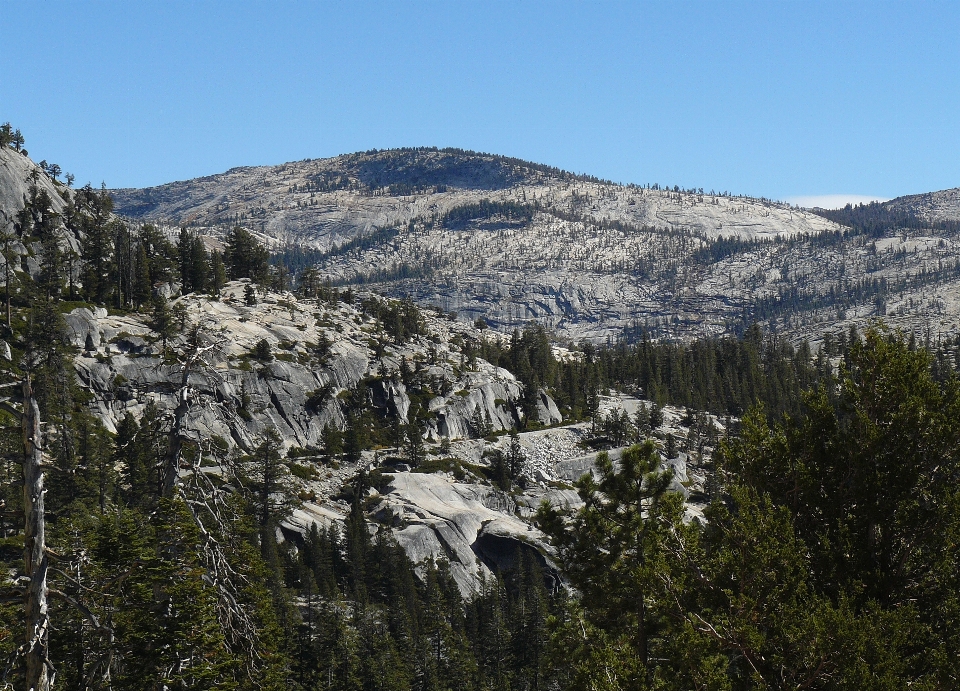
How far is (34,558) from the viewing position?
12.0m

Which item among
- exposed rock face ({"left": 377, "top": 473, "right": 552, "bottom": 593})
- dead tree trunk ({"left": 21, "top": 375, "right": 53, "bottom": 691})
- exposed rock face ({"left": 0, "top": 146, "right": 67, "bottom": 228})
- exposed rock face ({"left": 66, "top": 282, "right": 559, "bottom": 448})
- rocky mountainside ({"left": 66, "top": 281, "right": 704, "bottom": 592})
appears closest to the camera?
dead tree trunk ({"left": 21, "top": 375, "right": 53, "bottom": 691})

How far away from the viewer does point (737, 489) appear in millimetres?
21328

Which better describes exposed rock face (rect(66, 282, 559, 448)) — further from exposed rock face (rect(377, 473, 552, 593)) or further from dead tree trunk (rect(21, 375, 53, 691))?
dead tree trunk (rect(21, 375, 53, 691))

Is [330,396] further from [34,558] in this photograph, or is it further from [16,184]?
[34,558]

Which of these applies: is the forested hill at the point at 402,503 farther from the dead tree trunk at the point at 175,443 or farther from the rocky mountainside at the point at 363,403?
the rocky mountainside at the point at 363,403

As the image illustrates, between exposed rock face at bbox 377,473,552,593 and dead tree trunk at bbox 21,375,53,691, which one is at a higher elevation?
dead tree trunk at bbox 21,375,53,691

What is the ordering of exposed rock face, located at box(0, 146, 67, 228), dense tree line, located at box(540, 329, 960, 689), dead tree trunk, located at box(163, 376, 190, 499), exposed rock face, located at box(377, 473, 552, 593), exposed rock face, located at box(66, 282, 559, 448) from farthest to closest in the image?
exposed rock face, located at box(0, 146, 67, 228)
exposed rock face, located at box(66, 282, 559, 448)
exposed rock face, located at box(377, 473, 552, 593)
dense tree line, located at box(540, 329, 960, 689)
dead tree trunk, located at box(163, 376, 190, 499)

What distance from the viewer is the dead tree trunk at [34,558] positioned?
11.8 meters

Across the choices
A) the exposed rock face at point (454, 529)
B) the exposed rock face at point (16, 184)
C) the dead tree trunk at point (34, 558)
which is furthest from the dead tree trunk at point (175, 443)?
the exposed rock face at point (16, 184)

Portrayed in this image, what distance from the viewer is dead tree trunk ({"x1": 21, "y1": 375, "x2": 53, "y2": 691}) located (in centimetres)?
1183

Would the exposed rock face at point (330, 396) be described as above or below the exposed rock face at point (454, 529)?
above

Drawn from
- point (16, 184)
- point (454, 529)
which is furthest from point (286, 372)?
point (16, 184)

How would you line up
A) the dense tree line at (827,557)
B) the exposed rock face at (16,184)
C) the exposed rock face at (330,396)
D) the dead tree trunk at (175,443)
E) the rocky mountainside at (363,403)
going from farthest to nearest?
the exposed rock face at (16,184) → the rocky mountainside at (363,403) → the exposed rock face at (330,396) → the dense tree line at (827,557) → the dead tree trunk at (175,443)

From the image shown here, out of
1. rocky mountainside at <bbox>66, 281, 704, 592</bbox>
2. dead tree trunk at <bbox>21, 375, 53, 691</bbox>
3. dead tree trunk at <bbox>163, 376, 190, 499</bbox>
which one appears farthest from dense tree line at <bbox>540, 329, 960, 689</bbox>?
rocky mountainside at <bbox>66, 281, 704, 592</bbox>
